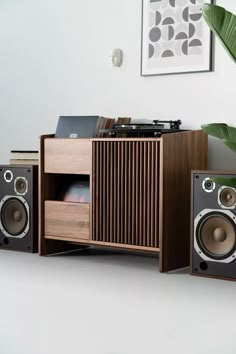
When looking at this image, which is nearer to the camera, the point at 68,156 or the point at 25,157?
the point at 68,156

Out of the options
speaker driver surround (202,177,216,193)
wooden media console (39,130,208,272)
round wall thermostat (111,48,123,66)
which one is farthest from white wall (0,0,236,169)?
speaker driver surround (202,177,216,193)

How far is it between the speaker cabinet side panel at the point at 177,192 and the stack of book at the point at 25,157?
3.32ft

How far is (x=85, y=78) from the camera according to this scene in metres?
4.21

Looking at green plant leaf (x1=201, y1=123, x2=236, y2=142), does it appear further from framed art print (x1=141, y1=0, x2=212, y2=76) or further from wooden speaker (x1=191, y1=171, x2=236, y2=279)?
framed art print (x1=141, y1=0, x2=212, y2=76)

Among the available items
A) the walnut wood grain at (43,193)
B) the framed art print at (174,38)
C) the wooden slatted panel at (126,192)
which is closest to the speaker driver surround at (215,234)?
the wooden slatted panel at (126,192)

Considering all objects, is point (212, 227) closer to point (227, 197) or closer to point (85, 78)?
point (227, 197)

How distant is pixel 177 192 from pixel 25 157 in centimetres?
114

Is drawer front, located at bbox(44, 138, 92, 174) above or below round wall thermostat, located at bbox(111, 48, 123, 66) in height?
below

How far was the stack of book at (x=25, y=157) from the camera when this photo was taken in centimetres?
407

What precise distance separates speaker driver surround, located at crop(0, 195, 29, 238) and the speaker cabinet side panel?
99cm

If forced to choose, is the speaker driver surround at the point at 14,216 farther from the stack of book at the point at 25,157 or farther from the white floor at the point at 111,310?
the white floor at the point at 111,310

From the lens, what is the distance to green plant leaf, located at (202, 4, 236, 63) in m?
2.57

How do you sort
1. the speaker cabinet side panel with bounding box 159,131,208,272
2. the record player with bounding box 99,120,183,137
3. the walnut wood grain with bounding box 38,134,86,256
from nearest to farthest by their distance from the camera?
the speaker cabinet side panel with bounding box 159,131,208,272 → the record player with bounding box 99,120,183,137 → the walnut wood grain with bounding box 38,134,86,256

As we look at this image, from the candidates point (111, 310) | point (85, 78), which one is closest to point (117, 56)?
point (85, 78)
